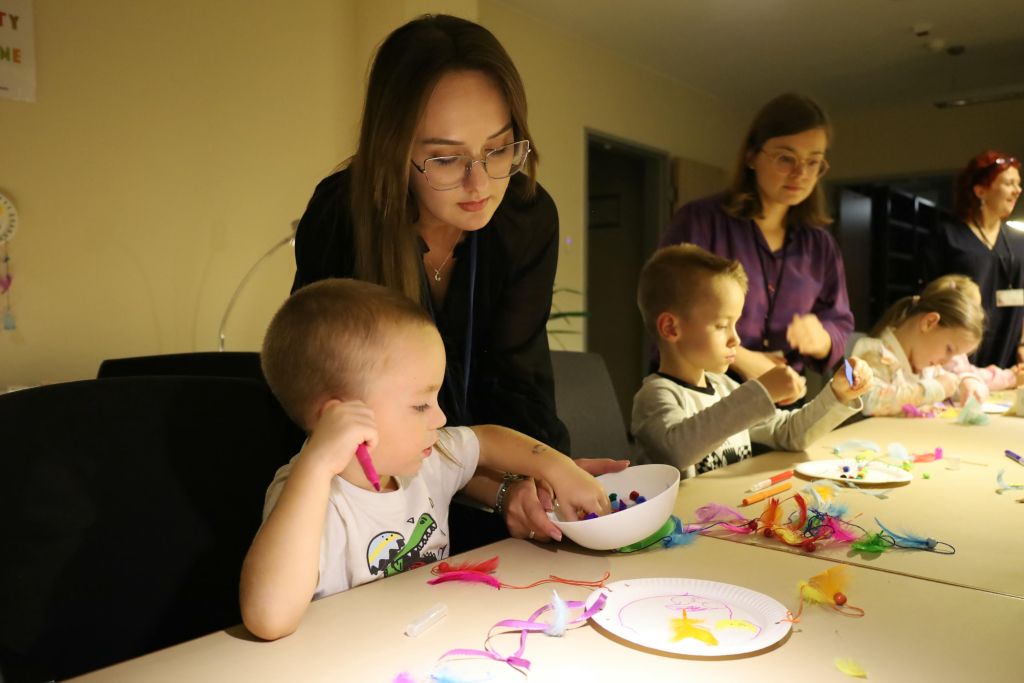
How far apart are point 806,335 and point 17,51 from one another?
8.90ft

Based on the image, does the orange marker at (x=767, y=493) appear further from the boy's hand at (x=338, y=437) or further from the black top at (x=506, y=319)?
the boy's hand at (x=338, y=437)

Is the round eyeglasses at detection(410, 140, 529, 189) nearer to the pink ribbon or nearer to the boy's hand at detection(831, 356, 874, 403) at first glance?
the pink ribbon

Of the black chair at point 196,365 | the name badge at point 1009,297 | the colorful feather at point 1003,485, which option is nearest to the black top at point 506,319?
the black chair at point 196,365

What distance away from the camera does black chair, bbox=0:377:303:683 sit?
0.88 m

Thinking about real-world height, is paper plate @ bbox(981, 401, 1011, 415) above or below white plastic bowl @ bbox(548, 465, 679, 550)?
below

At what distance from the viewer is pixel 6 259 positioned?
8.84 ft

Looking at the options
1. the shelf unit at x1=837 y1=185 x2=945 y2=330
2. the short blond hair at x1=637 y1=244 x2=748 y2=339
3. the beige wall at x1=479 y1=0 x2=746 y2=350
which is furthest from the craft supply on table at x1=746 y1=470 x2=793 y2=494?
the shelf unit at x1=837 y1=185 x2=945 y2=330

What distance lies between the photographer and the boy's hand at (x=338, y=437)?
35.8 inches

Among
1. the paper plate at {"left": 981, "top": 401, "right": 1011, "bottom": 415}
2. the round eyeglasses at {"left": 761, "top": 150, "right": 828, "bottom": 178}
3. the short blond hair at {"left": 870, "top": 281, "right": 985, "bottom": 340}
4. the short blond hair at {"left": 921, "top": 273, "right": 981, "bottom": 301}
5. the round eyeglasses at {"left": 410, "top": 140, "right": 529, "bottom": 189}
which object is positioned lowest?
the paper plate at {"left": 981, "top": 401, "right": 1011, "bottom": 415}

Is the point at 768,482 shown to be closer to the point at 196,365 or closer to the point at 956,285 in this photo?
the point at 196,365

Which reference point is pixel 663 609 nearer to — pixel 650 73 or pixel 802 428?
pixel 802 428

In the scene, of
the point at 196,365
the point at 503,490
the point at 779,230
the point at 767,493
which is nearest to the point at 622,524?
the point at 503,490

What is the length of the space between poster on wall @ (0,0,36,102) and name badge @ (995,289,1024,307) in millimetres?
3737

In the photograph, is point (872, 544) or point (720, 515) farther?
point (720, 515)
